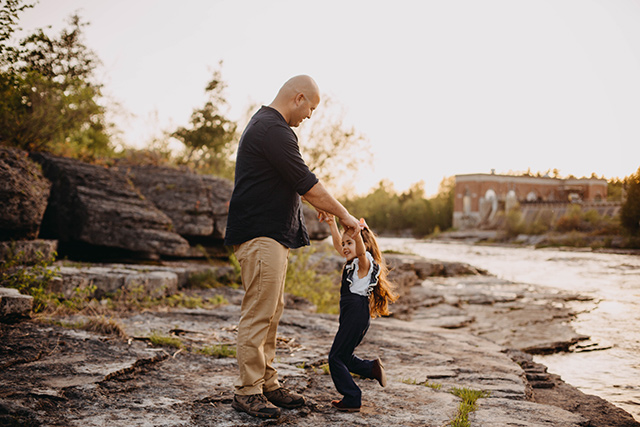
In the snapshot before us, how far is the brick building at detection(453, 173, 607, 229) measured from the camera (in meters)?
61.4

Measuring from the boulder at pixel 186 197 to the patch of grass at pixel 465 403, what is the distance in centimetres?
573

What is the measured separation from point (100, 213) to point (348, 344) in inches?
204

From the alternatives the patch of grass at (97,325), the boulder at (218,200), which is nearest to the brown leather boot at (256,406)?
the patch of grass at (97,325)

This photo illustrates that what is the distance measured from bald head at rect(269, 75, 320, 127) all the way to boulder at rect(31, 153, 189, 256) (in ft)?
16.1

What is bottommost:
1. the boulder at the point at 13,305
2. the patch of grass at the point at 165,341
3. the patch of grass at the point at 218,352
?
the patch of grass at the point at 218,352

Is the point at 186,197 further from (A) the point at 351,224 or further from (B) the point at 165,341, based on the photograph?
(A) the point at 351,224

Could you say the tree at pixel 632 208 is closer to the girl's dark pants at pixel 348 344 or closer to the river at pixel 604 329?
the river at pixel 604 329

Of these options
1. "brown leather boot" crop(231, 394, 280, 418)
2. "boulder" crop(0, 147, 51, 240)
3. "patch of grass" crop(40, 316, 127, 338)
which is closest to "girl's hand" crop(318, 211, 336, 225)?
"brown leather boot" crop(231, 394, 280, 418)

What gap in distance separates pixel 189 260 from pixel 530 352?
542cm

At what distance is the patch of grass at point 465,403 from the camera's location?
3.09m

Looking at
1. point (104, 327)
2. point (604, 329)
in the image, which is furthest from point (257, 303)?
point (604, 329)

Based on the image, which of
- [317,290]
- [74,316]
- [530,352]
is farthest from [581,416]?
[317,290]

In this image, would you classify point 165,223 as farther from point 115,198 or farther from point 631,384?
point 631,384

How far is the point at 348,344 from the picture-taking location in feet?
11.0
